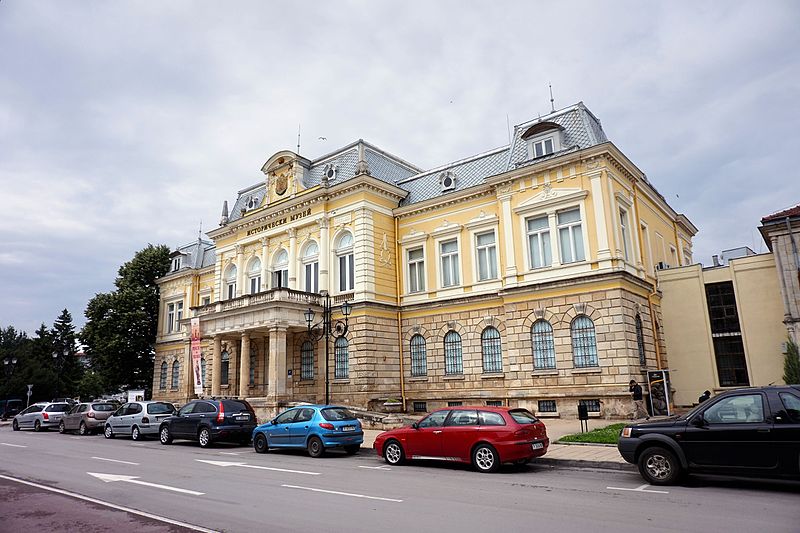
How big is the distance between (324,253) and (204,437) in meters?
13.0

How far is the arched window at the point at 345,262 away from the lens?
1164 inches

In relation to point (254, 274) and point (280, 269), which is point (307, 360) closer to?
point (280, 269)

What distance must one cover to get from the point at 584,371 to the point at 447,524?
1661 centimetres

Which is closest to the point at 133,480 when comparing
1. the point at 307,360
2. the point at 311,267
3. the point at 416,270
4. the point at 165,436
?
the point at 165,436

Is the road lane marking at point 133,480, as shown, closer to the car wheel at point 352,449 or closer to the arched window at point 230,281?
the car wheel at point 352,449

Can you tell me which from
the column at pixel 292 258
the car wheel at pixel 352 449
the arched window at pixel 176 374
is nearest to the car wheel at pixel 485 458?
the car wheel at pixel 352 449

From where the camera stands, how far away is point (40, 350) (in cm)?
5431

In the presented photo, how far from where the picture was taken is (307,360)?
30188mm

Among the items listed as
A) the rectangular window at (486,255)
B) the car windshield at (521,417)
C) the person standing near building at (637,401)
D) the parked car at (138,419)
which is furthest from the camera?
the rectangular window at (486,255)

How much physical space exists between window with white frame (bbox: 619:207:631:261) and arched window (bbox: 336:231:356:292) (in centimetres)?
1379

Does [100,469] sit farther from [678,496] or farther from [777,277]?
[777,277]

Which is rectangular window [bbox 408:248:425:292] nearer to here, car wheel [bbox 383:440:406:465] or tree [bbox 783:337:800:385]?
car wheel [bbox 383:440:406:465]

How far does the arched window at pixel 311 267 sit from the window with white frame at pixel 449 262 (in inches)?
288

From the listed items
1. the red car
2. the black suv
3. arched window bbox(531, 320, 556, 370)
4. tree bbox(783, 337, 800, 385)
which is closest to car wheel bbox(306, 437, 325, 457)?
the red car
